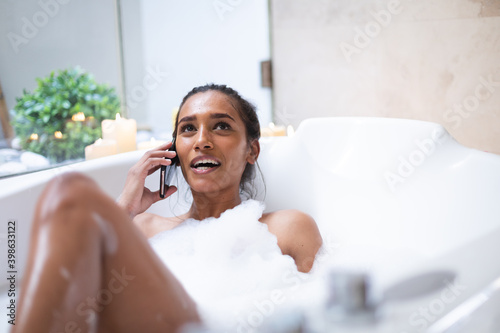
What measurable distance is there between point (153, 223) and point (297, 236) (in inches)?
15.5

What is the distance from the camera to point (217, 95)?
4.19 ft

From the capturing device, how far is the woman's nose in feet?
3.96

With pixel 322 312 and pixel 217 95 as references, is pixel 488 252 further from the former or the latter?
pixel 217 95

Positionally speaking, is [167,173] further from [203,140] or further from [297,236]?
[297,236]

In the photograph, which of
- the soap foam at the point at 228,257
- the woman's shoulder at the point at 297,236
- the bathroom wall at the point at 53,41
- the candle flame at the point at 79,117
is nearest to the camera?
the soap foam at the point at 228,257

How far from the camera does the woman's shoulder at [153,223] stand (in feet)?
4.28

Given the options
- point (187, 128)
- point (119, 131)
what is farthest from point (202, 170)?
point (119, 131)

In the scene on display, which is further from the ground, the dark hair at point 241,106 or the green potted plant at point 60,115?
the dark hair at point 241,106

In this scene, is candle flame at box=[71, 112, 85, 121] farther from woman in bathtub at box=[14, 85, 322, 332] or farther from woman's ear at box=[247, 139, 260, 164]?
woman in bathtub at box=[14, 85, 322, 332]

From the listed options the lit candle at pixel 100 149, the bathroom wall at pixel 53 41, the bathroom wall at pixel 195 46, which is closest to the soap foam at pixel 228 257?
the lit candle at pixel 100 149

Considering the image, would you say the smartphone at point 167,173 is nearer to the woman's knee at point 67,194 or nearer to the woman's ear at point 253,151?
the woman's ear at point 253,151

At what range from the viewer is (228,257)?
1.18m

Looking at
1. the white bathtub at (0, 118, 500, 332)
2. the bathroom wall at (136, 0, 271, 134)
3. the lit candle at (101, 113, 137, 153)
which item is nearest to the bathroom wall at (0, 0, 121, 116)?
the bathroom wall at (136, 0, 271, 134)

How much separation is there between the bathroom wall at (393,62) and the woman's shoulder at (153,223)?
1.23 m
